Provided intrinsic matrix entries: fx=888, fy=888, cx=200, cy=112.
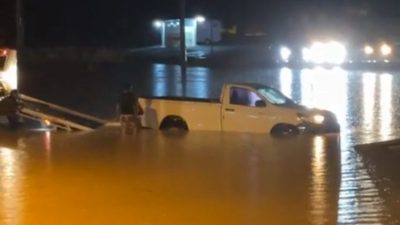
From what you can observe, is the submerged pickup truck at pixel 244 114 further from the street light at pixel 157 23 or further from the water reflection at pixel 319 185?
the street light at pixel 157 23

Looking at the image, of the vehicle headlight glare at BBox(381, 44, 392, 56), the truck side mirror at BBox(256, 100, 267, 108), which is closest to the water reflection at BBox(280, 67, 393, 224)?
the truck side mirror at BBox(256, 100, 267, 108)

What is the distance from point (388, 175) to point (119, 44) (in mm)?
84861

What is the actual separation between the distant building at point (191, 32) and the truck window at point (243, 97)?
7162 cm

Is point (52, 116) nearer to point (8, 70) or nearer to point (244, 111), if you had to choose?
point (8, 70)

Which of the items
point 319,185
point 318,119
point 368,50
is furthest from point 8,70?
point 368,50

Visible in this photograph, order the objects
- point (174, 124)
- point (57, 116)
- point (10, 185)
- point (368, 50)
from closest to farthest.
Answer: point (10, 185), point (174, 124), point (57, 116), point (368, 50)

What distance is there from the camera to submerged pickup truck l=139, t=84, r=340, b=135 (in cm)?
2241

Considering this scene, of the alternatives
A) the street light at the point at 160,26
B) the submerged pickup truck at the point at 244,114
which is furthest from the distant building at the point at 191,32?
the submerged pickup truck at the point at 244,114

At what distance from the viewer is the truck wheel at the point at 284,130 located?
22.4m

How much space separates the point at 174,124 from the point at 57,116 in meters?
4.44

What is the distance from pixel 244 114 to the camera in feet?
74.7

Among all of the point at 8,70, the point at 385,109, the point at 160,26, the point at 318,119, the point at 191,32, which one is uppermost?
the point at 160,26

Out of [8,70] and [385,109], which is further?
[385,109]

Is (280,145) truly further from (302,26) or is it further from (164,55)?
(302,26)
